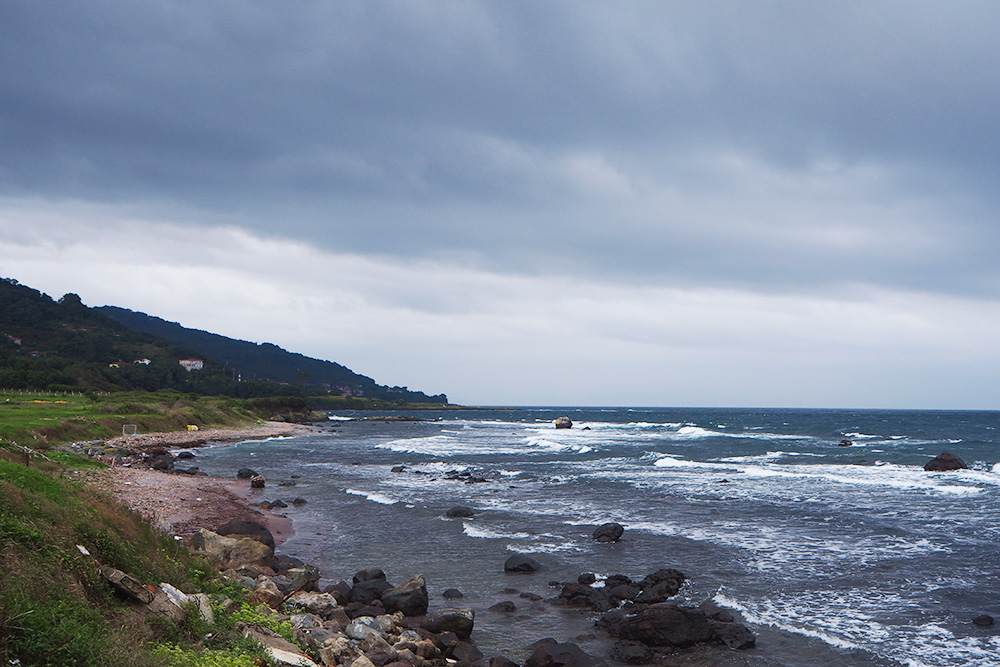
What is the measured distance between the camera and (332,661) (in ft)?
32.2

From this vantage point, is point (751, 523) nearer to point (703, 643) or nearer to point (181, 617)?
point (703, 643)

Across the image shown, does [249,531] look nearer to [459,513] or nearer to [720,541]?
[459,513]

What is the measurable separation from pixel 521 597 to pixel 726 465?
1276 inches

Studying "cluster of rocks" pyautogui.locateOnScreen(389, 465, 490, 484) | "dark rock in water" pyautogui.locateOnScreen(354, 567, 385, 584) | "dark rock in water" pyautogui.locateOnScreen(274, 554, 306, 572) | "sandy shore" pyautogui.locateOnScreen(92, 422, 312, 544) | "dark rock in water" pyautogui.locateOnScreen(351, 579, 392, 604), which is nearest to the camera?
"dark rock in water" pyautogui.locateOnScreen(351, 579, 392, 604)

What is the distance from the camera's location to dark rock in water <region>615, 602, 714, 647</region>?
12.4 meters

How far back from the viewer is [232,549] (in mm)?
16938

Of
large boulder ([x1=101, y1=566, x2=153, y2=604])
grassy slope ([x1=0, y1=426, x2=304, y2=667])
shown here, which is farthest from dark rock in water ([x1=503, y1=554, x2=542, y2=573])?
large boulder ([x1=101, y1=566, x2=153, y2=604])

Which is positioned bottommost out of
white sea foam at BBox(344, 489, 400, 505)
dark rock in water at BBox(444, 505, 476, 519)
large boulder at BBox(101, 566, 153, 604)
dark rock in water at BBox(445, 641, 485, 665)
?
white sea foam at BBox(344, 489, 400, 505)

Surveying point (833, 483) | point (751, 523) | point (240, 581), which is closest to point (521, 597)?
point (240, 581)

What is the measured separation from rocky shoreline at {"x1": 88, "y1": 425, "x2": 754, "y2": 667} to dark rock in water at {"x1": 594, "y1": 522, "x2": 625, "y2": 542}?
399 cm

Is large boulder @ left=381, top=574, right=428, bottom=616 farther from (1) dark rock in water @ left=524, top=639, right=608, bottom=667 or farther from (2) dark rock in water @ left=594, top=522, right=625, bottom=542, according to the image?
(2) dark rock in water @ left=594, top=522, right=625, bottom=542

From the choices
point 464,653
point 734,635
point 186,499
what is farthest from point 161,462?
point 734,635

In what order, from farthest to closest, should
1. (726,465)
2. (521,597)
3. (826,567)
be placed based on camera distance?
1. (726,465)
2. (826,567)
3. (521,597)

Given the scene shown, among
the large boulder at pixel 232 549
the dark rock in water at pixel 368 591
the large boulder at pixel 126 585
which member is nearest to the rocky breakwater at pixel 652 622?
the dark rock in water at pixel 368 591
